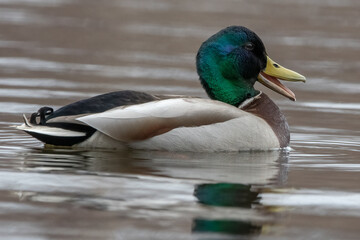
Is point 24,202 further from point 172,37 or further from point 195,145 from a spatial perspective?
point 172,37

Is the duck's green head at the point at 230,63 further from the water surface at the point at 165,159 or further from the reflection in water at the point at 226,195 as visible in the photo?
the reflection in water at the point at 226,195

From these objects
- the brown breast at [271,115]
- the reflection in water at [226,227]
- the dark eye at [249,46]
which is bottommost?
the reflection in water at [226,227]

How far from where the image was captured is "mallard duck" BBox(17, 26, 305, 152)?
843 cm

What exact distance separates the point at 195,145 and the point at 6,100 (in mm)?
3134

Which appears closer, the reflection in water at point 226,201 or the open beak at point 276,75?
the reflection in water at point 226,201

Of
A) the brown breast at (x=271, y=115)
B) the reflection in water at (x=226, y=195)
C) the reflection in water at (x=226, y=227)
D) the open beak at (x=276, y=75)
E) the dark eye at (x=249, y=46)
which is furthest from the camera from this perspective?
the open beak at (x=276, y=75)

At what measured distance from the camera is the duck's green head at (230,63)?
9.29 m

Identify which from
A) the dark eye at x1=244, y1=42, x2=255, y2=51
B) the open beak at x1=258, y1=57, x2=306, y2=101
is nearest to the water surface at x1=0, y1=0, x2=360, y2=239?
the open beak at x1=258, y1=57, x2=306, y2=101

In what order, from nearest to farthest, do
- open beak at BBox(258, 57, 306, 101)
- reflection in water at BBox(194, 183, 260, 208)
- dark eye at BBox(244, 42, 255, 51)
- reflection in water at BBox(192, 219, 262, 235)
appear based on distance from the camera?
1. reflection in water at BBox(192, 219, 262, 235)
2. reflection in water at BBox(194, 183, 260, 208)
3. dark eye at BBox(244, 42, 255, 51)
4. open beak at BBox(258, 57, 306, 101)

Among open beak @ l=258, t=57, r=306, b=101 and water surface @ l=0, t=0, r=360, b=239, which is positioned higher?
open beak @ l=258, t=57, r=306, b=101

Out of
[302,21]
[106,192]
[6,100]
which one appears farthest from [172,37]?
[106,192]

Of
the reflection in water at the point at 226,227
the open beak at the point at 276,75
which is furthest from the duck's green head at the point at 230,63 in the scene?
the reflection in water at the point at 226,227

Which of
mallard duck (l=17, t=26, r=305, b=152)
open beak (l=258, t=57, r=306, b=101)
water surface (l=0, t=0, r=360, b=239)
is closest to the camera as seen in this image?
water surface (l=0, t=0, r=360, b=239)

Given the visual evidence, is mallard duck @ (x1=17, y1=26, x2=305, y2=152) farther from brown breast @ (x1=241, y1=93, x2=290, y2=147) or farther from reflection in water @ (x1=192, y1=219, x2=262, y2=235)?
reflection in water @ (x1=192, y1=219, x2=262, y2=235)
